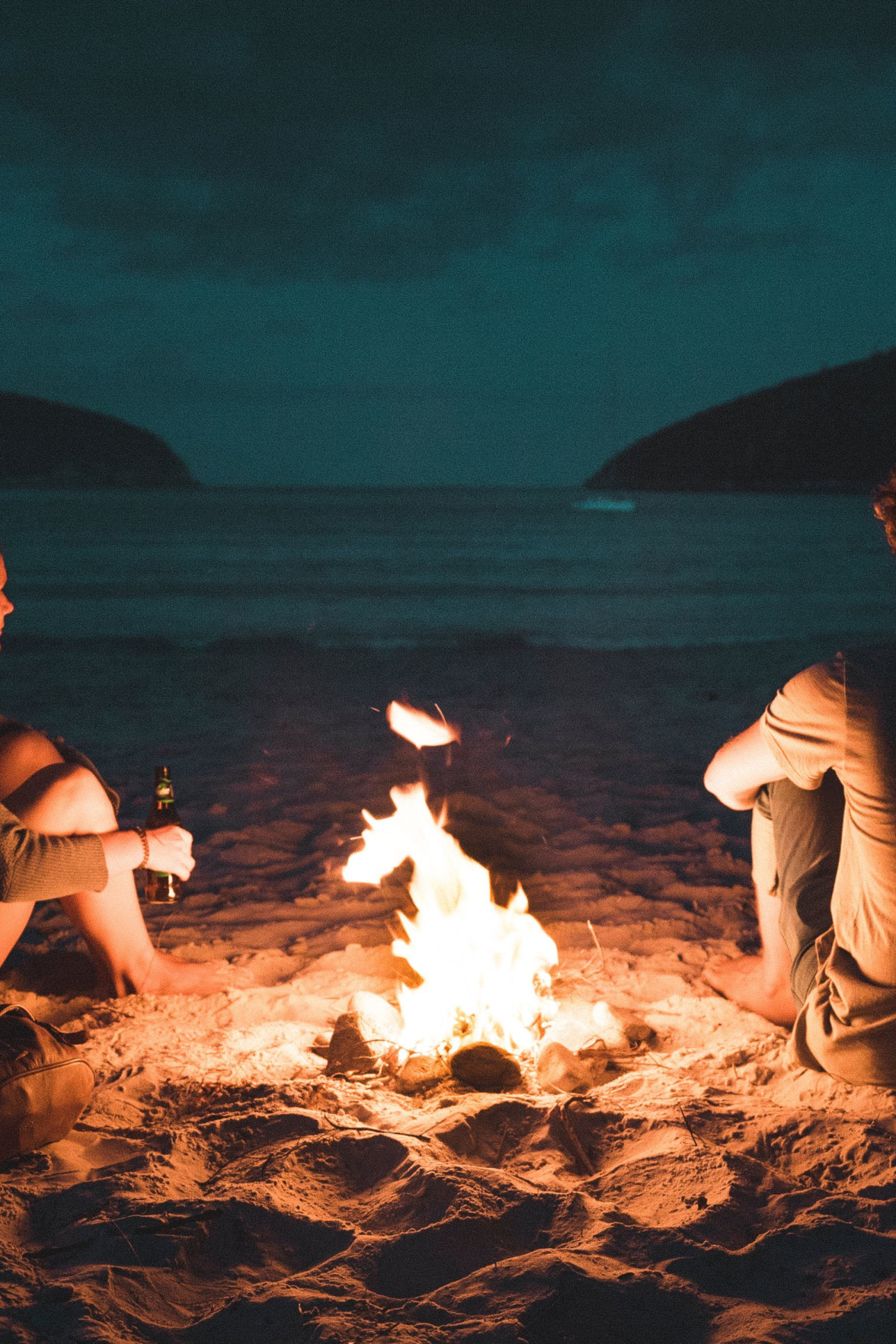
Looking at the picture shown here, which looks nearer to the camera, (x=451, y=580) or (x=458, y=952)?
(x=458, y=952)

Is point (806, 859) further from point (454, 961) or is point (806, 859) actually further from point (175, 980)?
point (175, 980)

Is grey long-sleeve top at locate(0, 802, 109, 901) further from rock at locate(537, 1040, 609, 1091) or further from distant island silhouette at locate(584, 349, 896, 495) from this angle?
distant island silhouette at locate(584, 349, 896, 495)

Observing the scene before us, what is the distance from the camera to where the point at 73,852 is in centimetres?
288

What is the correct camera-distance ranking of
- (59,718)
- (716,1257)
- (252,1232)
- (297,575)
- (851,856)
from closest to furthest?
(716,1257) < (252,1232) < (851,856) < (59,718) < (297,575)

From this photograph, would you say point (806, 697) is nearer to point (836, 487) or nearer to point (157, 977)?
point (157, 977)

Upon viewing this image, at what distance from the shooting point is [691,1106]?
9.41ft

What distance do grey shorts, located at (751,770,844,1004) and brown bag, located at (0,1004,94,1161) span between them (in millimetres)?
2012

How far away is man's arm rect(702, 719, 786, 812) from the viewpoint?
274 centimetres

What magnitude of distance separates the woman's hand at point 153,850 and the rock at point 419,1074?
897 mm

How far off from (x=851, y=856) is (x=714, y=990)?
4.57 ft

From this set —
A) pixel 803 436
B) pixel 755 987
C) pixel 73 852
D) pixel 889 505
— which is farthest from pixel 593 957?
pixel 803 436

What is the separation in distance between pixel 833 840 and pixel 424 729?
4.69 m

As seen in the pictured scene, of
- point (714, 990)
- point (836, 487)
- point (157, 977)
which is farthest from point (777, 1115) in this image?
point (836, 487)

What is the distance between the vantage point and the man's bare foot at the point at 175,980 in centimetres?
367
